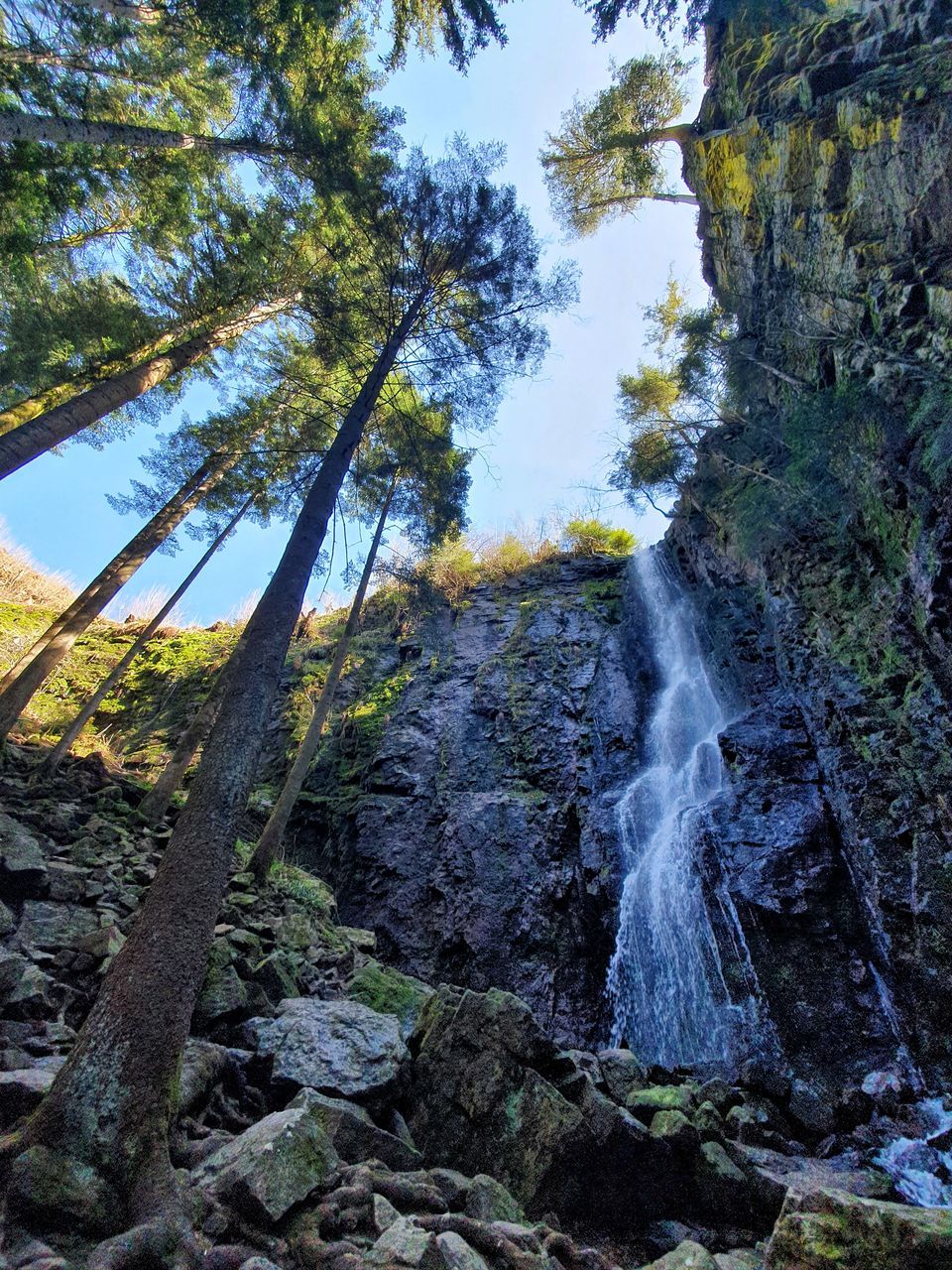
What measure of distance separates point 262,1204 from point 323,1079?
159cm

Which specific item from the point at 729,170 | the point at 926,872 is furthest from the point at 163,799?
the point at 729,170

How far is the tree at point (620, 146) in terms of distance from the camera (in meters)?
16.1

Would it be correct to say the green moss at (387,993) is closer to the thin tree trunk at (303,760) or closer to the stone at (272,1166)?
the thin tree trunk at (303,760)

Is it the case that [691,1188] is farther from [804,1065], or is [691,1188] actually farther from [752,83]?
[752,83]

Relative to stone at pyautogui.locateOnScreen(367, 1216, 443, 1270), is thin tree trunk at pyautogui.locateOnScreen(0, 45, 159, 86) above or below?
above

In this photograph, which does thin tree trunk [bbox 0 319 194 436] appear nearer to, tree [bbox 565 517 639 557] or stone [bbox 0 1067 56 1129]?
stone [bbox 0 1067 56 1129]

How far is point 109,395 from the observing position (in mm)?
8836

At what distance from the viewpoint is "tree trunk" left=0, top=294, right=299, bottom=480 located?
7.13 meters

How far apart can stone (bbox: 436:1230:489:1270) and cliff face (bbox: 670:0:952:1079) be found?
6.94 m

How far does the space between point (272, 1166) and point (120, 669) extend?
965 cm

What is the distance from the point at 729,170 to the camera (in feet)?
46.4

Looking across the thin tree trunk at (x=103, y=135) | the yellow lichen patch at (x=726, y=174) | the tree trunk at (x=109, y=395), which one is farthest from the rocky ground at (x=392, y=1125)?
the yellow lichen patch at (x=726, y=174)

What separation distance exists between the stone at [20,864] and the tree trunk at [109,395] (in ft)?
13.9

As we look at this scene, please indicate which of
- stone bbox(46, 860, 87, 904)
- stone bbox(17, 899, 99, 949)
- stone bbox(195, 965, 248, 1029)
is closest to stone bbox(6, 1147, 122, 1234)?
stone bbox(195, 965, 248, 1029)
